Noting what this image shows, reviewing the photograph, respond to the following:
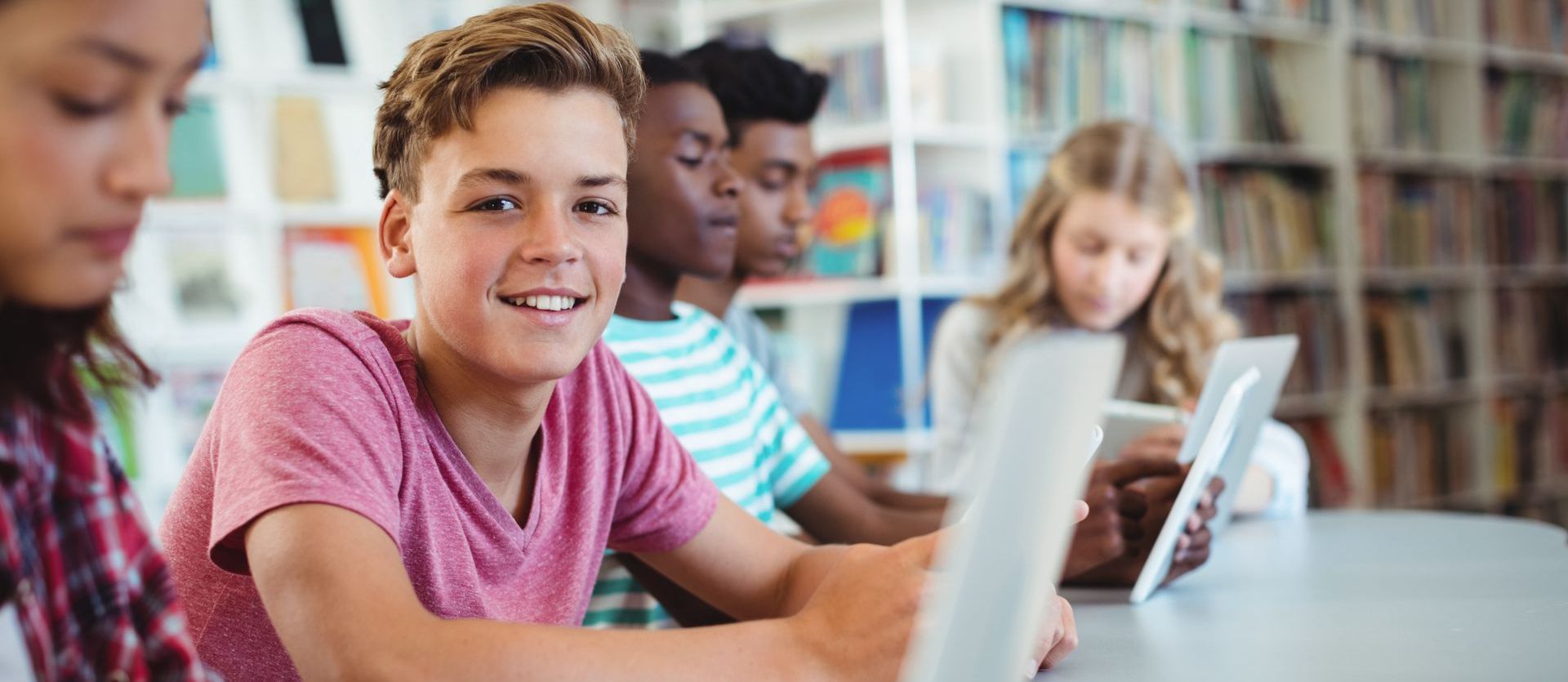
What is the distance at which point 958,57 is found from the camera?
3264 mm

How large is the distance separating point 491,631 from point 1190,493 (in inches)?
27.3

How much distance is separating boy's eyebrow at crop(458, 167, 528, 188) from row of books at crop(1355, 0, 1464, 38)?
3.67 m

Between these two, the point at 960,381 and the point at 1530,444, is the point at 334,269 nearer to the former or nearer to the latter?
the point at 960,381

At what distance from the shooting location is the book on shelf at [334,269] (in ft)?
9.90

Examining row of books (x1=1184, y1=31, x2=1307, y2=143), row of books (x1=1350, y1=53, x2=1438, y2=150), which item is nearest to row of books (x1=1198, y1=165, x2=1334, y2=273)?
row of books (x1=1184, y1=31, x2=1307, y2=143)

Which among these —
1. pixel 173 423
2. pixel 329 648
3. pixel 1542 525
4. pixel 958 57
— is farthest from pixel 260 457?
pixel 958 57

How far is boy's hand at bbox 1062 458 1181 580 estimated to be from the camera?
1.28 meters

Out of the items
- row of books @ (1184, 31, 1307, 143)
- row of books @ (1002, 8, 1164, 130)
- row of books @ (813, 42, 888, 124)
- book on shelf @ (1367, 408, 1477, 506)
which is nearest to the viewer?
row of books @ (813, 42, 888, 124)

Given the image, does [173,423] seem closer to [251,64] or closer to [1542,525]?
[251,64]

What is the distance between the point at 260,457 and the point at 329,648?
13 centimetres

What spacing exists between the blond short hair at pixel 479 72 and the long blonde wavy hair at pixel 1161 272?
1461mm

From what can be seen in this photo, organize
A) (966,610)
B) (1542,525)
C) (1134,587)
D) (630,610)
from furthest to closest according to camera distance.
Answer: (1542,525), (630,610), (1134,587), (966,610)

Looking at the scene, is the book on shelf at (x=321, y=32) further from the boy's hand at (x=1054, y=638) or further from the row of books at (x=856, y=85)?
the boy's hand at (x=1054, y=638)

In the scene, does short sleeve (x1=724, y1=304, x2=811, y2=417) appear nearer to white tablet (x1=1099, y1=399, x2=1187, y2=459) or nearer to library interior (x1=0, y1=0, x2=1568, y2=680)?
library interior (x1=0, y1=0, x2=1568, y2=680)
